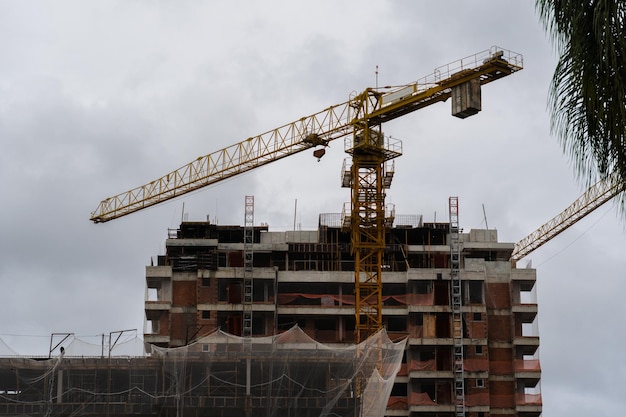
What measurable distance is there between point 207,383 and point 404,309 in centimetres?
3882

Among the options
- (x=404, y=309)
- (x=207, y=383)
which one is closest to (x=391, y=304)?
(x=404, y=309)

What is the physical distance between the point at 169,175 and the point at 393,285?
28025 millimetres

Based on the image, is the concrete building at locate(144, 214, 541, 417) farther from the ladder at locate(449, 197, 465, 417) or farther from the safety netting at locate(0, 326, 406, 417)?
the safety netting at locate(0, 326, 406, 417)

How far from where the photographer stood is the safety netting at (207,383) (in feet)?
271

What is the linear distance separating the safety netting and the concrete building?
26.7m

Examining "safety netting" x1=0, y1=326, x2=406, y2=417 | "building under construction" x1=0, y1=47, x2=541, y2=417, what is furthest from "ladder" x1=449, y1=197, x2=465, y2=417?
"safety netting" x1=0, y1=326, x2=406, y2=417

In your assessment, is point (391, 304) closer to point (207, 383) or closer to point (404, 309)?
point (404, 309)

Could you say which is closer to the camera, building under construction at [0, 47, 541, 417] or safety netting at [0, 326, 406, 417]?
safety netting at [0, 326, 406, 417]

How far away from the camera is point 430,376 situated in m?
118

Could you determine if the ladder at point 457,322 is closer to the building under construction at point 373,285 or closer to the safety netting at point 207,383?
the building under construction at point 373,285

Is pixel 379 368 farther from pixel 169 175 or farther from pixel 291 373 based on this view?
pixel 169 175

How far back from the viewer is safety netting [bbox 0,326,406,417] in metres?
82.5

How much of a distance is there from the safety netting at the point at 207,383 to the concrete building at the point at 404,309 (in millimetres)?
26736

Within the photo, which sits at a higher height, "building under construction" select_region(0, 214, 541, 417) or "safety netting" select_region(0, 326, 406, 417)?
"building under construction" select_region(0, 214, 541, 417)
